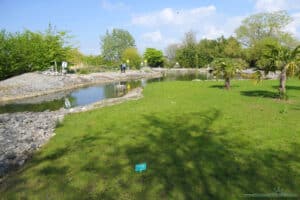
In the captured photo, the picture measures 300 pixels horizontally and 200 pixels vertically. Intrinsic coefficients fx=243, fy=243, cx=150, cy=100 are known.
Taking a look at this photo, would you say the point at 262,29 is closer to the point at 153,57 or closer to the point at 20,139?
the point at 153,57

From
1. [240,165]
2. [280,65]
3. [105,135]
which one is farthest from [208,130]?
[280,65]

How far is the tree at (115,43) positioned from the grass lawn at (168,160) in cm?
7331

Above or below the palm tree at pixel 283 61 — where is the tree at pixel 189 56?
above

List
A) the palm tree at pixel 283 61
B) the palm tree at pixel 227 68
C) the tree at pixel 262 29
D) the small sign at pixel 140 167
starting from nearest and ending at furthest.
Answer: the small sign at pixel 140 167 → the palm tree at pixel 283 61 → the palm tree at pixel 227 68 → the tree at pixel 262 29

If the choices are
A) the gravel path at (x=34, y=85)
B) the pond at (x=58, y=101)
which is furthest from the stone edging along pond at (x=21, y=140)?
the gravel path at (x=34, y=85)

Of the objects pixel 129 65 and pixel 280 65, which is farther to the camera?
pixel 129 65

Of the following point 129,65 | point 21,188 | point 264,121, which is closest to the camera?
point 21,188

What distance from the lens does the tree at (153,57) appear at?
76.2 metres

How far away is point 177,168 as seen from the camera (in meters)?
4.93

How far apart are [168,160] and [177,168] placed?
421 millimetres

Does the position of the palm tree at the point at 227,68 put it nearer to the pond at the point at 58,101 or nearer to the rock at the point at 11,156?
the pond at the point at 58,101

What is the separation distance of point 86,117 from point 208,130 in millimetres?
5224

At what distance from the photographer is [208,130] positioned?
23.9 feet

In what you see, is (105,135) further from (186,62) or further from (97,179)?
(186,62)
